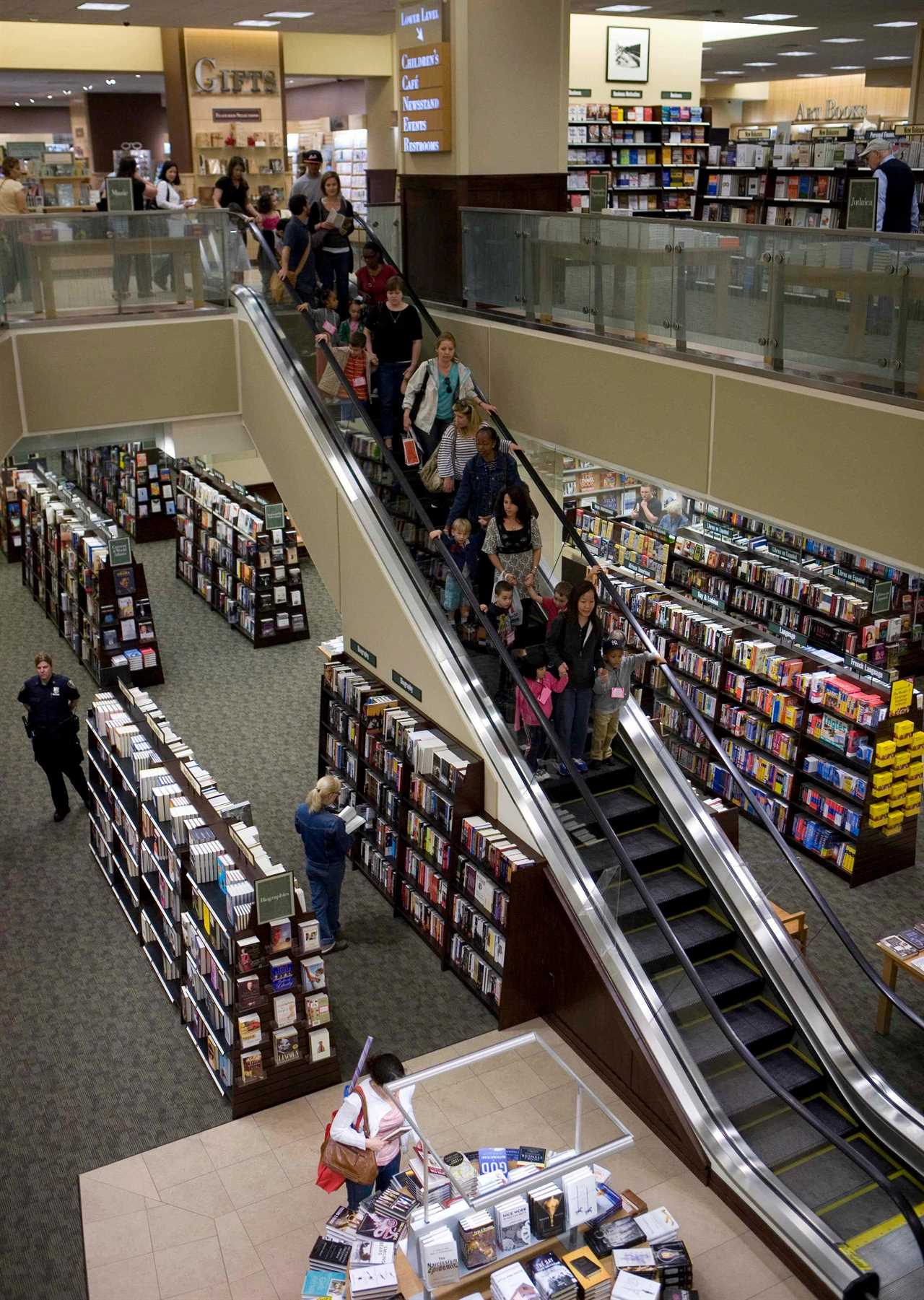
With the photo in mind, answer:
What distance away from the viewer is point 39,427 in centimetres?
1041

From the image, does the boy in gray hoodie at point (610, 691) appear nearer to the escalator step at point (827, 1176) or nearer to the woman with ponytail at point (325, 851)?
the woman with ponytail at point (325, 851)

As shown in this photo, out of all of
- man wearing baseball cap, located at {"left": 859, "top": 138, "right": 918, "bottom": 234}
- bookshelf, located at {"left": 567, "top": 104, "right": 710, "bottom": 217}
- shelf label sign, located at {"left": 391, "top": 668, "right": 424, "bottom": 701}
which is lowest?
shelf label sign, located at {"left": 391, "top": 668, "right": 424, "bottom": 701}

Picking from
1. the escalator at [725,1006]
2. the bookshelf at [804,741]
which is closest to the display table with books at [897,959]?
the escalator at [725,1006]

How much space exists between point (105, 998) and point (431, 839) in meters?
2.43

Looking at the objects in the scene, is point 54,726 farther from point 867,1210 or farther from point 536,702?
point 867,1210

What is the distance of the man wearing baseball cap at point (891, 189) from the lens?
805 centimetres

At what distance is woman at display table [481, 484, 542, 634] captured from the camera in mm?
8195

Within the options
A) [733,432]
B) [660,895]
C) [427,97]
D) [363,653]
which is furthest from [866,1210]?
[427,97]

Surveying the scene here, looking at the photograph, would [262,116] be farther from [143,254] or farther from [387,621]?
[387,621]

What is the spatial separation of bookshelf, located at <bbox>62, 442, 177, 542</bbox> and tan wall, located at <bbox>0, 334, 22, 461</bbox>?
7.18m

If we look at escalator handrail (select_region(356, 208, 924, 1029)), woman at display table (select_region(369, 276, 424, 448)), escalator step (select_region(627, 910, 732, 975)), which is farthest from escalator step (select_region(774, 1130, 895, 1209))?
woman at display table (select_region(369, 276, 424, 448))

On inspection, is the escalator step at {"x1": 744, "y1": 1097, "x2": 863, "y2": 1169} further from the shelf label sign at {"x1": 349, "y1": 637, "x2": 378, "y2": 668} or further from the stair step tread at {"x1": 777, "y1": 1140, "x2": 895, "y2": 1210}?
the shelf label sign at {"x1": 349, "y1": 637, "x2": 378, "y2": 668}

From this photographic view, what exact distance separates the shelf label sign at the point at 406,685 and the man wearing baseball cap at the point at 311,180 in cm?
463

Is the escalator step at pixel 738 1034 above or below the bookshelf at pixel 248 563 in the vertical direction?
below
